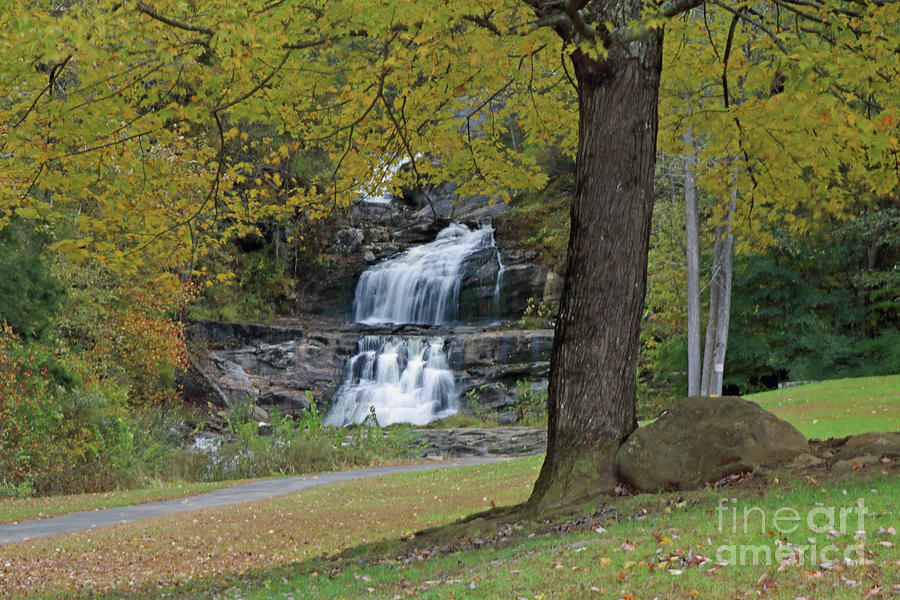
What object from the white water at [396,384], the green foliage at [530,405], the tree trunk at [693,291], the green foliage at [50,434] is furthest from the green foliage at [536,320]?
the green foliage at [50,434]

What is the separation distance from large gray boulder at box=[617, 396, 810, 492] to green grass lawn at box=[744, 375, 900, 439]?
6646mm

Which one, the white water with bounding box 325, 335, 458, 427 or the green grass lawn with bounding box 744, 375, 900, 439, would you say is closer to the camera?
the green grass lawn with bounding box 744, 375, 900, 439

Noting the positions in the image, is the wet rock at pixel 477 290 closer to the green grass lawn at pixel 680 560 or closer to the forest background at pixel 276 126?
the forest background at pixel 276 126

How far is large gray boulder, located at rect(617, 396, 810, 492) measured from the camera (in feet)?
20.8

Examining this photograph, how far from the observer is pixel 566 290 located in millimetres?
6742

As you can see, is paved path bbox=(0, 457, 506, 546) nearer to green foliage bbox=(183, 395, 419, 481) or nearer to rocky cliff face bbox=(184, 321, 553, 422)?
green foliage bbox=(183, 395, 419, 481)

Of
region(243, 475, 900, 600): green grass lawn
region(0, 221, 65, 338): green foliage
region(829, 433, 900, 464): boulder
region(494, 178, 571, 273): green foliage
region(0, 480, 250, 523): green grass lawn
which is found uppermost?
region(494, 178, 571, 273): green foliage

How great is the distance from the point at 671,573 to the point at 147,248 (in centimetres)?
540

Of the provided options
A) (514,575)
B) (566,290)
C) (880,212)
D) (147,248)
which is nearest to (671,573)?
(514,575)

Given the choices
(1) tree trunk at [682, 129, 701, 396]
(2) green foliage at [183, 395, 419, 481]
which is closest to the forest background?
(2) green foliage at [183, 395, 419, 481]

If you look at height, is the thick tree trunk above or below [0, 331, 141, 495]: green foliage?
above

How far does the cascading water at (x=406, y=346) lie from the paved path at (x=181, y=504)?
7.10 meters

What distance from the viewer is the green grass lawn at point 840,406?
1330cm

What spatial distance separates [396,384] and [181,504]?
46.1 feet
